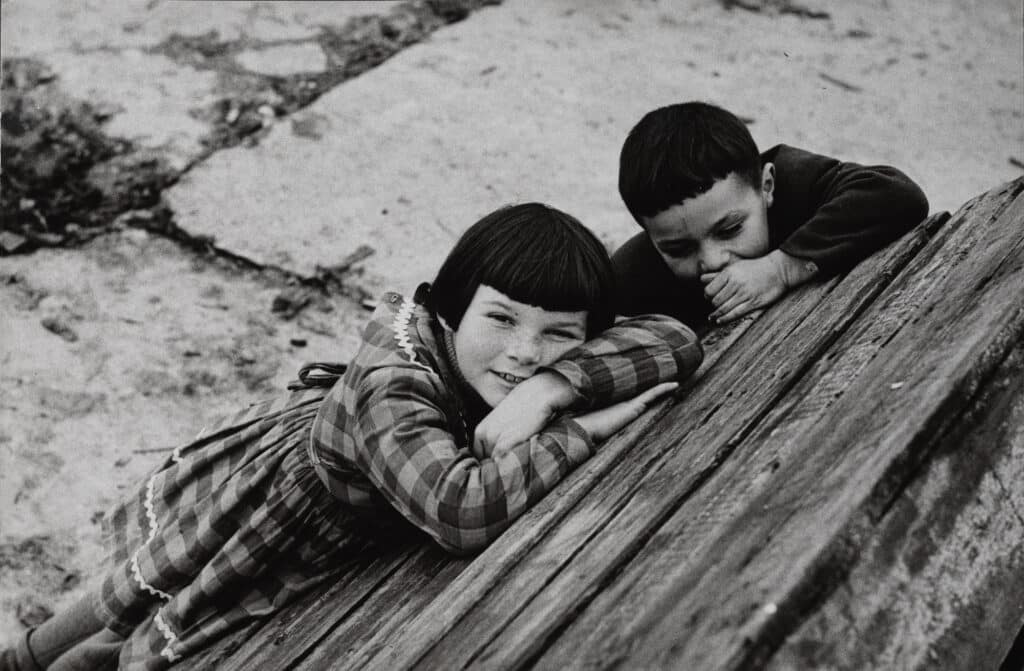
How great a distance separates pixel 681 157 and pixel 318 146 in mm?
2788

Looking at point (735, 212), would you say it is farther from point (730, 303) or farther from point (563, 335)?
point (563, 335)

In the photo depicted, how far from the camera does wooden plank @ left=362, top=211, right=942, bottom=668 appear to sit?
1.29m

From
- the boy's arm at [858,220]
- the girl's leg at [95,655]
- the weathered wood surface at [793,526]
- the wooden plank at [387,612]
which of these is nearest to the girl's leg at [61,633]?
the girl's leg at [95,655]

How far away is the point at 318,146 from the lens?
15.8ft

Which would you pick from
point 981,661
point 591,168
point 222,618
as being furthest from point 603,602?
point 591,168

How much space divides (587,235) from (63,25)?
14.9ft

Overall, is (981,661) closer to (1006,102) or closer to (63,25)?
(1006,102)

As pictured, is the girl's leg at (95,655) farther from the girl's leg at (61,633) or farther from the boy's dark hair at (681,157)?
the boy's dark hair at (681,157)

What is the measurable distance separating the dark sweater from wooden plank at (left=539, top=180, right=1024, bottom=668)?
0.66 meters

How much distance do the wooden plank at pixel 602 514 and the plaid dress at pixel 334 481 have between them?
0.33 ft

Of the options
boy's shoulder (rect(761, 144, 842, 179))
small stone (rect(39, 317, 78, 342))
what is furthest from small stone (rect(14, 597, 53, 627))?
boy's shoulder (rect(761, 144, 842, 179))

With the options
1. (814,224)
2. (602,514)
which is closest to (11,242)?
(814,224)

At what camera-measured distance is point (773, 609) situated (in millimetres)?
882

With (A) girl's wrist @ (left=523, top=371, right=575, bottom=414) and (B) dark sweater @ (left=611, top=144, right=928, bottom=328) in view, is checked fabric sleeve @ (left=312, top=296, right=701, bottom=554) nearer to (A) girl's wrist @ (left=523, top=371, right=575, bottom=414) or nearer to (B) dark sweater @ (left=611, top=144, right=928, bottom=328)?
(A) girl's wrist @ (left=523, top=371, right=575, bottom=414)
